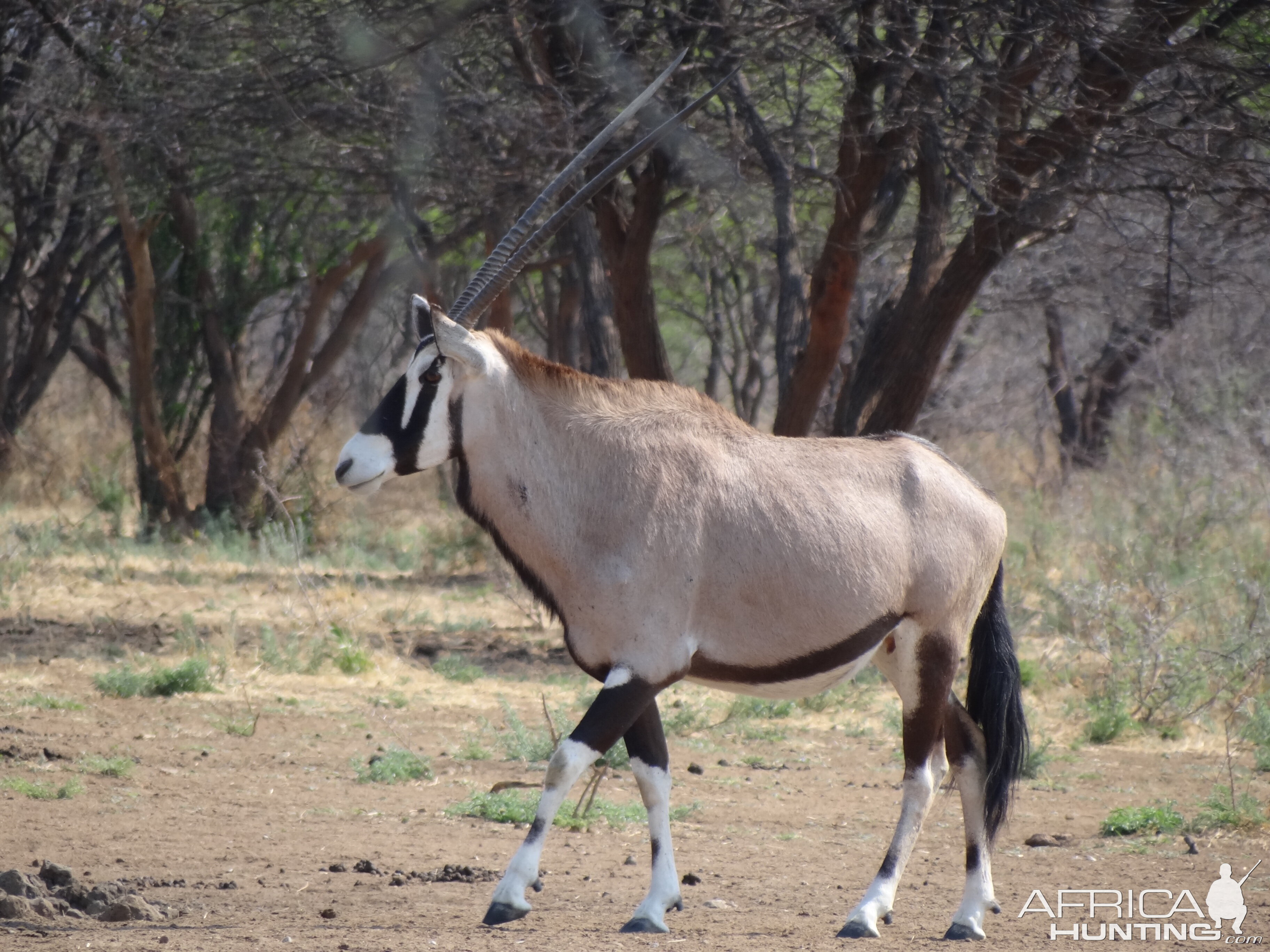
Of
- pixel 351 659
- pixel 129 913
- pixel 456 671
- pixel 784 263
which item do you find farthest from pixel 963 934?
pixel 351 659

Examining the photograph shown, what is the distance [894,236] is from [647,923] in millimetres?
7138

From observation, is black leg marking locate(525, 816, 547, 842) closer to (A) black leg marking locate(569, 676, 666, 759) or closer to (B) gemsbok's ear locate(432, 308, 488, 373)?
(A) black leg marking locate(569, 676, 666, 759)

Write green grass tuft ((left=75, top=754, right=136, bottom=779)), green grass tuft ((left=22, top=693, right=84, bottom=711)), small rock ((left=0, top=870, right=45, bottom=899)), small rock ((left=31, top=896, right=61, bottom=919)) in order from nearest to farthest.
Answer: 1. small rock ((left=31, top=896, right=61, bottom=919))
2. small rock ((left=0, top=870, right=45, bottom=899))
3. green grass tuft ((left=75, top=754, right=136, bottom=779))
4. green grass tuft ((left=22, top=693, right=84, bottom=711))

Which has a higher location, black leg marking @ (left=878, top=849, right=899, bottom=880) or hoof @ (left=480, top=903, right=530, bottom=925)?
black leg marking @ (left=878, top=849, right=899, bottom=880)

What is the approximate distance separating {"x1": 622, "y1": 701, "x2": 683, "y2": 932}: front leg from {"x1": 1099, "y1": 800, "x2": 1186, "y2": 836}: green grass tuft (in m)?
2.44

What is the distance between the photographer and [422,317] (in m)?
4.44

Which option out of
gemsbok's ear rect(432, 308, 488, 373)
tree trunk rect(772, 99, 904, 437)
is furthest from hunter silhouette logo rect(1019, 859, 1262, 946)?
tree trunk rect(772, 99, 904, 437)

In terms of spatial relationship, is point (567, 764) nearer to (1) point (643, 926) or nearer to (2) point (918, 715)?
(1) point (643, 926)

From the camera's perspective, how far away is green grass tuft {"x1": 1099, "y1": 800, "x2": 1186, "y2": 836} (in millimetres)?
5973

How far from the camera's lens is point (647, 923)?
13.8 feet

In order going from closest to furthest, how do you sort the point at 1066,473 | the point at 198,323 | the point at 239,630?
the point at 239,630 → the point at 198,323 → the point at 1066,473

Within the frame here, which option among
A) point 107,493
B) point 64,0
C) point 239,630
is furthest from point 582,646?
point 107,493

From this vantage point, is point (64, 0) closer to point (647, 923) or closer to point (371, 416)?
point (371, 416)

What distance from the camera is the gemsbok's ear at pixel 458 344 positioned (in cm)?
421
